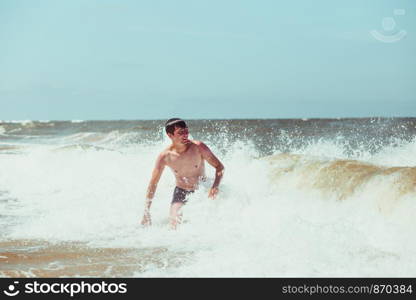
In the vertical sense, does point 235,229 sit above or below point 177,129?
below

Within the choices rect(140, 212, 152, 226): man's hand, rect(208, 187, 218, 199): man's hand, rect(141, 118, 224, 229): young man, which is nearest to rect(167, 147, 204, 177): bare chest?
rect(141, 118, 224, 229): young man

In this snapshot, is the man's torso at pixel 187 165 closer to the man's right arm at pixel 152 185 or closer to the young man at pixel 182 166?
the young man at pixel 182 166

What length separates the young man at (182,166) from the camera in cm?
626

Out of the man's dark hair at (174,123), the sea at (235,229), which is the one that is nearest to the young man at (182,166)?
the man's dark hair at (174,123)

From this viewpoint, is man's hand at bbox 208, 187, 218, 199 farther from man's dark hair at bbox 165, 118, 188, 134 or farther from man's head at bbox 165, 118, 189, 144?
man's dark hair at bbox 165, 118, 188, 134

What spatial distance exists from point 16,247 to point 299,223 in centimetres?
315

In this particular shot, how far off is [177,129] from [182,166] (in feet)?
2.07

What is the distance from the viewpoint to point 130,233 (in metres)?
6.41

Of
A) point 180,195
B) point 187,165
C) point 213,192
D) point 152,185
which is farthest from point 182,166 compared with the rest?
point 213,192

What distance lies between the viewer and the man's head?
19.9 ft

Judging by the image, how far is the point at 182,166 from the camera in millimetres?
6590

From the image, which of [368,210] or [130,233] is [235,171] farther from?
[130,233]

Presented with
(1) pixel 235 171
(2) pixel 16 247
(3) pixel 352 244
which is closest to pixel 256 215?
(3) pixel 352 244

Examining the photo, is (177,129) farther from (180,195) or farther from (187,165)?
(180,195)
